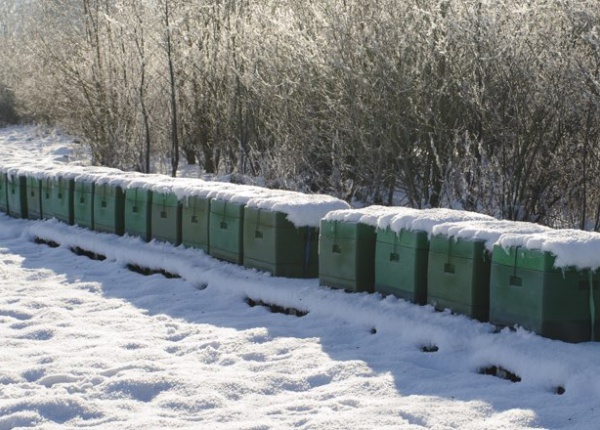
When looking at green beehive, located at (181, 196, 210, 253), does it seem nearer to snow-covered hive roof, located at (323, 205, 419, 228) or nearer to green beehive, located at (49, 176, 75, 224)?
snow-covered hive roof, located at (323, 205, 419, 228)

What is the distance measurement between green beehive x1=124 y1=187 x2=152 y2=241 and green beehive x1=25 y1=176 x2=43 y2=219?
314cm

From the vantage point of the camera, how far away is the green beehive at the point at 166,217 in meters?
13.2

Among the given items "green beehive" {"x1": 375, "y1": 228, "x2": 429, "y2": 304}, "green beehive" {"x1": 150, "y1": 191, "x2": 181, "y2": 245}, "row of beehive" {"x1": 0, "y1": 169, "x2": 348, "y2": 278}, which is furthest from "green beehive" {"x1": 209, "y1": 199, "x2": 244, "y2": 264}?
"green beehive" {"x1": 375, "y1": 228, "x2": 429, "y2": 304}

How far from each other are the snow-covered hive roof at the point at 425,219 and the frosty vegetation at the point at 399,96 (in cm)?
368

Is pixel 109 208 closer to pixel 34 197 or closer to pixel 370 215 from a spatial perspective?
pixel 34 197

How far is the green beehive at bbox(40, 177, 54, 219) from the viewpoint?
16.6 m

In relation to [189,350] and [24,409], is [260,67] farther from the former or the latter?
[24,409]

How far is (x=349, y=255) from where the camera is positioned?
10.2m

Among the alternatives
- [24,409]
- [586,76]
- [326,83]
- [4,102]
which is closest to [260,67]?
[326,83]

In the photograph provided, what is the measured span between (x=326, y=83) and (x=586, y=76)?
5.55m

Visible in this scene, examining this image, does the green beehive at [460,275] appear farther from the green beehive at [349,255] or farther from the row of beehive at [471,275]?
the green beehive at [349,255]

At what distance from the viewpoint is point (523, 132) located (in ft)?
48.8

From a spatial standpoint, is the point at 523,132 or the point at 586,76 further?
the point at 523,132

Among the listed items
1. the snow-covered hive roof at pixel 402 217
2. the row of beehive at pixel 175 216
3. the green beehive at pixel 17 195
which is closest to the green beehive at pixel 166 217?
the row of beehive at pixel 175 216
